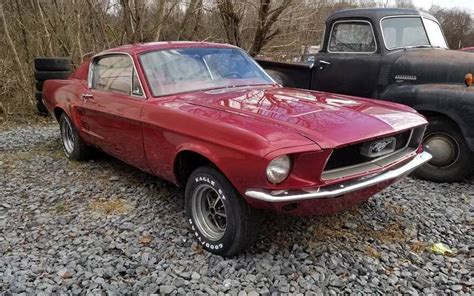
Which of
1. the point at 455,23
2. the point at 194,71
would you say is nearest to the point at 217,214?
the point at 194,71

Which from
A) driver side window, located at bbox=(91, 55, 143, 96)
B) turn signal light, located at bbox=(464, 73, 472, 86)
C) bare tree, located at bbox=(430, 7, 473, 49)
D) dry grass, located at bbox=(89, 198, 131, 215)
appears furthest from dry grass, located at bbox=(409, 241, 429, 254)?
bare tree, located at bbox=(430, 7, 473, 49)

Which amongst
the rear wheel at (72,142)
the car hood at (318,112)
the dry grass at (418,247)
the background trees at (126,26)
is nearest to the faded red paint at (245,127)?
the car hood at (318,112)

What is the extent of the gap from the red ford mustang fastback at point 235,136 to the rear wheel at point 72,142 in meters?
0.69

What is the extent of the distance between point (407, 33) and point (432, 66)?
0.87m

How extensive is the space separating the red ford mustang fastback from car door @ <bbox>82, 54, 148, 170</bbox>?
0.05 ft

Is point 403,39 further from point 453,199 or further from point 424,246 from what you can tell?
point 424,246

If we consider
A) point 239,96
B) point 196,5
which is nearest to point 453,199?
point 239,96

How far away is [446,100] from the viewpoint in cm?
443

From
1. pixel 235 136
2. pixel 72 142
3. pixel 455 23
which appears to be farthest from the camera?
pixel 455 23

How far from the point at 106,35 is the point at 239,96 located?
8.17 metres

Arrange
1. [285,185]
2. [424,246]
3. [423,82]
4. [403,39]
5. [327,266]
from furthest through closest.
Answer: [403,39] → [423,82] → [424,246] → [327,266] → [285,185]

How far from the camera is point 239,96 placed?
3.58 m

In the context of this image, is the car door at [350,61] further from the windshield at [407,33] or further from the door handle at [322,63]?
the windshield at [407,33]

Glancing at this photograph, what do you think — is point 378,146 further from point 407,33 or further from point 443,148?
point 407,33
